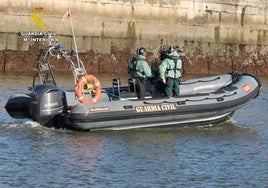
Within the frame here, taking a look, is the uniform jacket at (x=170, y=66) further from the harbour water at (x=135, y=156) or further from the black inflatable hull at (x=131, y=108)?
the harbour water at (x=135, y=156)

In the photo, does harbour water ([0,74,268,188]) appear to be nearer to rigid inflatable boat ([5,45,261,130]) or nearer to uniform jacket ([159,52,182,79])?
rigid inflatable boat ([5,45,261,130])

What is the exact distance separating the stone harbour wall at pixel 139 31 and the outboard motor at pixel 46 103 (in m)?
9.98

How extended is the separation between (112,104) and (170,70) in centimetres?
143

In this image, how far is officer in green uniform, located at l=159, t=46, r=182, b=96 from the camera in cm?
1538

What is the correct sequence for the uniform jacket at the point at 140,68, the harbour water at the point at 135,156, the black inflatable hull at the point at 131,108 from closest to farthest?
1. the harbour water at the point at 135,156
2. the black inflatable hull at the point at 131,108
3. the uniform jacket at the point at 140,68

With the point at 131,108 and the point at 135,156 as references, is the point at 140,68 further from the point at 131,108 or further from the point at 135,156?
the point at 135,156

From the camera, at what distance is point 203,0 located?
1051 inches

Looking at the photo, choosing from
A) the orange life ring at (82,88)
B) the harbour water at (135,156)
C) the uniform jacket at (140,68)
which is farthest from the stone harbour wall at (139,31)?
the orange life ring at (82,88)

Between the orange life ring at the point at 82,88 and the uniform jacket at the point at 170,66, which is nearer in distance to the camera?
the orange life ring at the point at 82,88

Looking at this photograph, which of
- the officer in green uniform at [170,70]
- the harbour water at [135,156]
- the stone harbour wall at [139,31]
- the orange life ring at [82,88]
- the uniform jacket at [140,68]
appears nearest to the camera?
the harbour water at [135,156]

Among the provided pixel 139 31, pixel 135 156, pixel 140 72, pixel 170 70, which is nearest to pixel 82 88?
pixel 140 72

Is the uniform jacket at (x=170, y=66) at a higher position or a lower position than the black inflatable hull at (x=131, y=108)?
higher

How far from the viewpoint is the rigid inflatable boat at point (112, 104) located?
570 inches

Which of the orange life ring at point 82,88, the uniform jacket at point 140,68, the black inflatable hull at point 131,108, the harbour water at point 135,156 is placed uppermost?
the uniform jacket at point 140,68
